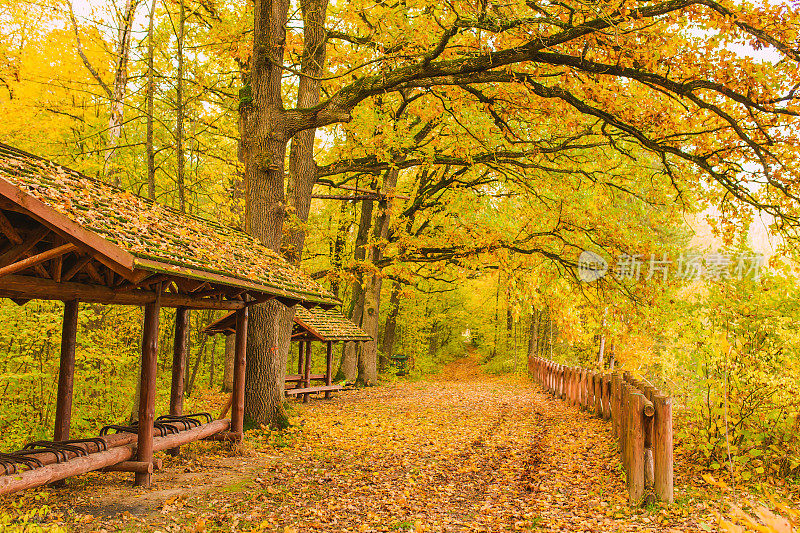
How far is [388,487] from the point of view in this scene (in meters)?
7.23

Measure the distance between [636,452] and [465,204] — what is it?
11909mm

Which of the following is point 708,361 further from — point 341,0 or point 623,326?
point 341,0

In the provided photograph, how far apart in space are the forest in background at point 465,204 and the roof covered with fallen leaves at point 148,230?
3.26 meters

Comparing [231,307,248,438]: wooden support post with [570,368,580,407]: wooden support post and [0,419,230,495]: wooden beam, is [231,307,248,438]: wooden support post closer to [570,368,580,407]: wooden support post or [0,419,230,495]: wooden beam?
[0,419,230,495]: wooden beam

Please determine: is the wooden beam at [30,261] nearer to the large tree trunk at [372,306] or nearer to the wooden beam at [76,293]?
the wooden beam at [76,293]

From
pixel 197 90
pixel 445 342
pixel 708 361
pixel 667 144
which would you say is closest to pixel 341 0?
pixel 197 90

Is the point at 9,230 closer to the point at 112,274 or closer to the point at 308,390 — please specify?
the point at 112,274

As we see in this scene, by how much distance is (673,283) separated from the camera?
10969 mm

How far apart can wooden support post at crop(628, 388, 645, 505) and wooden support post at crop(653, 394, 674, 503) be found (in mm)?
145

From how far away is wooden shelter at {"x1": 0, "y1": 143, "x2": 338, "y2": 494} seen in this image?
5023mm

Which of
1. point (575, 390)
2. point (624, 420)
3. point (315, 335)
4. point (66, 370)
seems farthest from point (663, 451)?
point (315, 335)

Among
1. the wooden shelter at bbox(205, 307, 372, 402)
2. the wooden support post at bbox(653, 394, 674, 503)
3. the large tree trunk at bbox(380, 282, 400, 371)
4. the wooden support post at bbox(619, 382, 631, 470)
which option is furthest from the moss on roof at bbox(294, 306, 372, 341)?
the wooden support post at bbox(653, 394, 674, 503)

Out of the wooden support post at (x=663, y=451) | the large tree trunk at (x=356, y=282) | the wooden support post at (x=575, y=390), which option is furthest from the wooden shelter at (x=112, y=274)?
the large tree trunk at (x=356, y=282)

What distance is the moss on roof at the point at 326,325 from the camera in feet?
51.2
